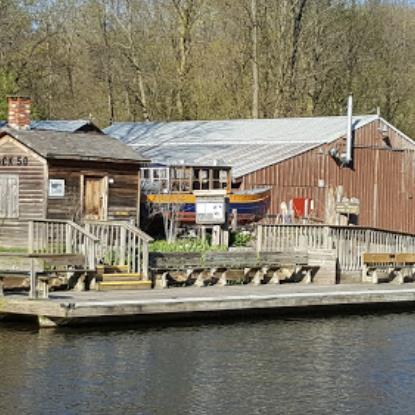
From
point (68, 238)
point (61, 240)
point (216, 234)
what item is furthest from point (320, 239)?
point (68, 238)

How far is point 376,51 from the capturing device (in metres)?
61.8

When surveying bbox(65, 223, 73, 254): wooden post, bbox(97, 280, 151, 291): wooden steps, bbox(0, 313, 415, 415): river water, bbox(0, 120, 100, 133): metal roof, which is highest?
bbox(0, 120, 100, 133): metal roof

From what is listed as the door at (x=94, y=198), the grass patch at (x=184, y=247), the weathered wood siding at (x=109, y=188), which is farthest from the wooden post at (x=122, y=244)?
the door at (x=94, y=198)

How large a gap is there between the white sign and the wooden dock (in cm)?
319

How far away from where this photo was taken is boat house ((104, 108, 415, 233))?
127 ft

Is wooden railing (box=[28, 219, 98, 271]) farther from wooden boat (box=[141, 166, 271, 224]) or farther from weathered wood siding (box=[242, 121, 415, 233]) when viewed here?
weathered wood siding (box=[242, 121, 415, 233])

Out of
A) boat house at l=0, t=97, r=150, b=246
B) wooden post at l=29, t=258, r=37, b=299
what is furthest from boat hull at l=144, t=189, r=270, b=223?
wooden post at l=29, t=258, r=37, b=299

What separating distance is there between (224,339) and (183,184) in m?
14.2

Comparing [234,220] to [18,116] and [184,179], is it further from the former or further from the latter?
[18,116]

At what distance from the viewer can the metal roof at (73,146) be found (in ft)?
99.4

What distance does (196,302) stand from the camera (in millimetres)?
23359

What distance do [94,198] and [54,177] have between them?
1.59 metres

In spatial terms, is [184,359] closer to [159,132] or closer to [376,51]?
[159,132]

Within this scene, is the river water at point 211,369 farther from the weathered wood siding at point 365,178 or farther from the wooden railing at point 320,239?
the weathered wood siding at point 365,178
